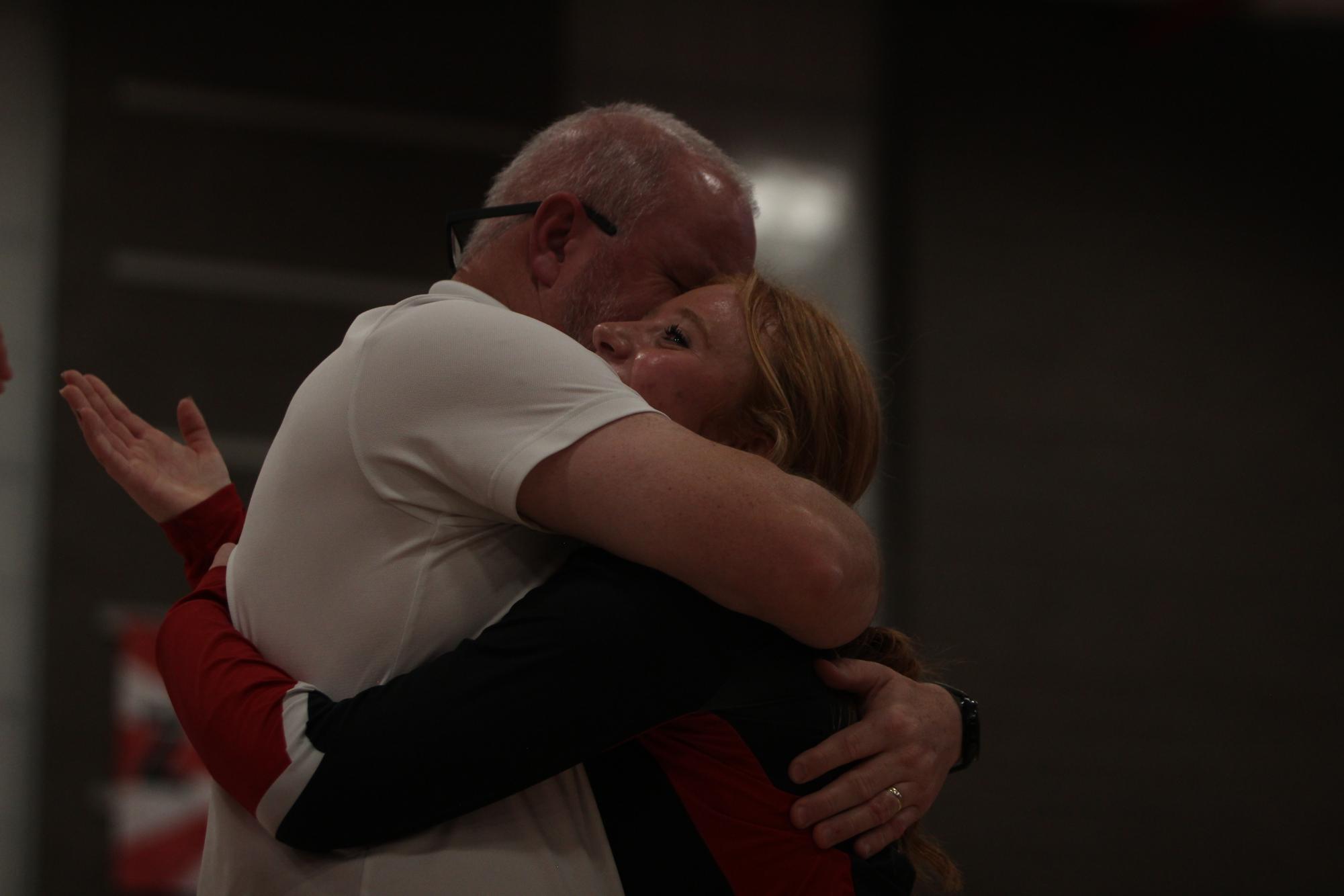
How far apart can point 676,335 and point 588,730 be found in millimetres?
647

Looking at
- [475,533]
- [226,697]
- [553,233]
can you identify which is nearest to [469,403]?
[475,533]

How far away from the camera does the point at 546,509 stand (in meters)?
1.40

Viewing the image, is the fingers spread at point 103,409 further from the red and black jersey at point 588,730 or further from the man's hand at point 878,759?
the man's hand at point 878,759

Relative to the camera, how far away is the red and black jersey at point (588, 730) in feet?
4.52

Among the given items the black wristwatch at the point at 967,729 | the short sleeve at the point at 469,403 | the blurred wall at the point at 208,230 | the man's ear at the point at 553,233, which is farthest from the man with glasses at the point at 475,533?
the blurred wall at the point at 208,230

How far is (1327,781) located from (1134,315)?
9.79ft

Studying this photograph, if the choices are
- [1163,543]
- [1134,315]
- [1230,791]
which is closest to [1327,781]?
[1230,791]

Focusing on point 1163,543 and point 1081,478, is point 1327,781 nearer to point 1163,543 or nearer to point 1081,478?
point 1163,543

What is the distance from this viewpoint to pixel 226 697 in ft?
4.87

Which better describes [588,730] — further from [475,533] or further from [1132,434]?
[1132,434]

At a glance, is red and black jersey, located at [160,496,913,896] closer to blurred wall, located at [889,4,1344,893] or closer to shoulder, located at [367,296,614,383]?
shoulder, located at [367,296,614,383]

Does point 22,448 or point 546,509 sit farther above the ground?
point 546,509

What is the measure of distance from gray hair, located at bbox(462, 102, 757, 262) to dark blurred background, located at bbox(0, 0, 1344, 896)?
4.54 meters

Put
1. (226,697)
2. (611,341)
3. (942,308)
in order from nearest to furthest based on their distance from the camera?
(226,697)
(611,341)
(942,308)
